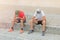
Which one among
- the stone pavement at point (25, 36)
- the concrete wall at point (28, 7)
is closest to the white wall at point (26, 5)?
the concrete wall at point (28, 7)

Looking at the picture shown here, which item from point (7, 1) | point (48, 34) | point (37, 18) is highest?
point (7, 1)

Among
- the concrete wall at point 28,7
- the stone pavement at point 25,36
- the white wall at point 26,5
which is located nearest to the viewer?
the stone pavement at point 25,36

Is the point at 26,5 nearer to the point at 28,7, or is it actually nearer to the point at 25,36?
the point at 28,7

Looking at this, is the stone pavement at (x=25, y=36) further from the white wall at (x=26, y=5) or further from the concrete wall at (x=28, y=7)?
the white wall at (x=26, y=5)

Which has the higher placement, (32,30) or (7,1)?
(7,1)

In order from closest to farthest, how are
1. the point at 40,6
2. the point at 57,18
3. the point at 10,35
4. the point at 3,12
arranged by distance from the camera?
the point at 10,35 < the point at 57,18 < the point at 3,12 < the point at 40,6

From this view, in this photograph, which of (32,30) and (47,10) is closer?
(32,30)

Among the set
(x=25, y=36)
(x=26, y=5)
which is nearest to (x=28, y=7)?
(x=26, y=5)

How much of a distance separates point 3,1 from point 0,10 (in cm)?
129

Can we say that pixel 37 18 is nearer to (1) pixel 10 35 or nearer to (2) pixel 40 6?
(1) pixel 10 35

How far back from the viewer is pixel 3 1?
490 inches

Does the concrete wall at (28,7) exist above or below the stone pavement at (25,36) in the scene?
above

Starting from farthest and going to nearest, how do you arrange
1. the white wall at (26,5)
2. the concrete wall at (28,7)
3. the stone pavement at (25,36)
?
the white wall at (26,5)
the concrete wall at (28,7)
the stone pavement at (25,36)

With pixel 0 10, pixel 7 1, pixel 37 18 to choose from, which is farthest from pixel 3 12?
pixel 37 18
